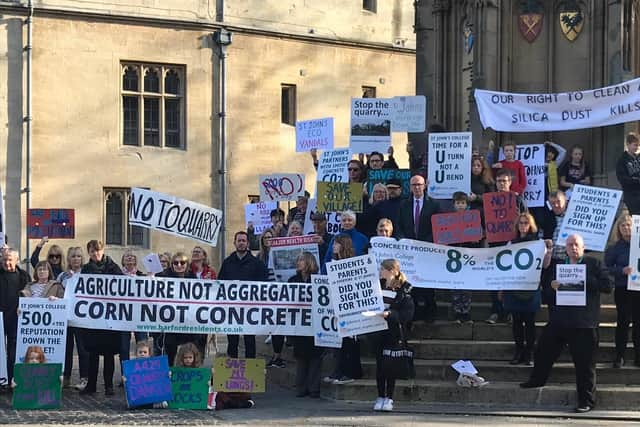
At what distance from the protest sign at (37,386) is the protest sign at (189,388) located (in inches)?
50.8

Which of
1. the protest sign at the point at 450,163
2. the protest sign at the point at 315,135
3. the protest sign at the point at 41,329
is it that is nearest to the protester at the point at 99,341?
the protest sign at the point at 41,329

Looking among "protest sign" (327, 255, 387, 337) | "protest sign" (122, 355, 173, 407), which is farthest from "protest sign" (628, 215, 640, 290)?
"protest sign" (122, 355, 173, 407)

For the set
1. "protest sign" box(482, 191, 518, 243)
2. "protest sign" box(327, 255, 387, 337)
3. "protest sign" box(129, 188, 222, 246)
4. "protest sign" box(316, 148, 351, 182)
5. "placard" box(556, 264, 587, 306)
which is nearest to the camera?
"placard" box(556, 264, 587, 306)

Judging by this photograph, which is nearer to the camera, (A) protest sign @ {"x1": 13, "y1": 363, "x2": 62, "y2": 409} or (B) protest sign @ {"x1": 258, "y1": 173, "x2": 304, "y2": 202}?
(A) protest sign @ {"x1": 13, "y1": 363, "x2": 62, "y2": 409}

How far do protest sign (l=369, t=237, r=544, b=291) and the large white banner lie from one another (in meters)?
2.98

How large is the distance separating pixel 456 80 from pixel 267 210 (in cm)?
431

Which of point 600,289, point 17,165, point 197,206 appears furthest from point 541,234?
point 17,165

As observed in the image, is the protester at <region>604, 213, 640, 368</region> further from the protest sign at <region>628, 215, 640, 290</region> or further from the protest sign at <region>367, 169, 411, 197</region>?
the protest sign at <region>367, 169, 411, 197</region>

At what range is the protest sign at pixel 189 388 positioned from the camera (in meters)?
13.1

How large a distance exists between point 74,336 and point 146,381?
278 cm

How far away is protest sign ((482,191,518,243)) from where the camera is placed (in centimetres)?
1405

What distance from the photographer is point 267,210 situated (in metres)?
20.8

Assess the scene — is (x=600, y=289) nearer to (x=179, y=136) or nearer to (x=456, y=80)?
(x=456, y=80)

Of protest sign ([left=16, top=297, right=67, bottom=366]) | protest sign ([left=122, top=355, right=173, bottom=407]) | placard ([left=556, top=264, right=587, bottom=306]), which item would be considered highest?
placard ([left=556, top=264, right=587, bottom=306])
